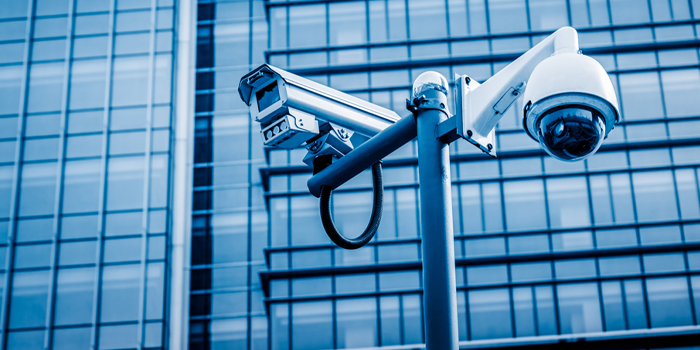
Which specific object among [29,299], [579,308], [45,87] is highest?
[45,87]

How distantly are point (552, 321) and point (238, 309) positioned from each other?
8486mm

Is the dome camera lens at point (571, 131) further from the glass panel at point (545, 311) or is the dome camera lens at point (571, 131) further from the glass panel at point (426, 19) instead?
the glass panel at point (426, 19)

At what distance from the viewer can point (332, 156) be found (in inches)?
91.5

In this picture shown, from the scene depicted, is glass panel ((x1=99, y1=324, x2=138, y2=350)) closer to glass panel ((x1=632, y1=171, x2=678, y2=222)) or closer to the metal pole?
glass panel ((x1=632, y1=171, x2=678, y2=222))

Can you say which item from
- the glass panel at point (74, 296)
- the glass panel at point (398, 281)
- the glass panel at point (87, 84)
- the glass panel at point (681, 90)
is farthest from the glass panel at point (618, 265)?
the glass panel at point (87, 84)

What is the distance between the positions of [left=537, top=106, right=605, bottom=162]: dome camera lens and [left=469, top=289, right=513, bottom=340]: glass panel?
17.0 m

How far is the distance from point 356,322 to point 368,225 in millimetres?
16501

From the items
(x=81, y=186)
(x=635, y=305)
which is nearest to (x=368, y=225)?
(x=635, y=305)

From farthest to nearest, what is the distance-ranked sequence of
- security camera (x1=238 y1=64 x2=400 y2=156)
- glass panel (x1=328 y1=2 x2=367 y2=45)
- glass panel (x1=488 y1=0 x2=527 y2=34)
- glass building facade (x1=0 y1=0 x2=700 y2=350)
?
glass panel (x1=328 y1=2 x2=367 y2=45) → glass panel (x1=488 y1=0 x2=527 y2=34) → glass building facade (x1=0 y1=0 x2=700 y2=350) → security camera (x1=238 y1=64 x2=400 y2=156)

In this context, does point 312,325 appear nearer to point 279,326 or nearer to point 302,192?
point 279,326

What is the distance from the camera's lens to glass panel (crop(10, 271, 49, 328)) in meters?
19.0

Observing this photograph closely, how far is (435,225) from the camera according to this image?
1888 mm

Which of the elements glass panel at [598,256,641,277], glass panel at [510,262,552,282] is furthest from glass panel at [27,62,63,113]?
glass panel at [598,256,641,277]

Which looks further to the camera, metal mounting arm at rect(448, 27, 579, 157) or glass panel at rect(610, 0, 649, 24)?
glass panel at rect(610, 0, 649, 24)
